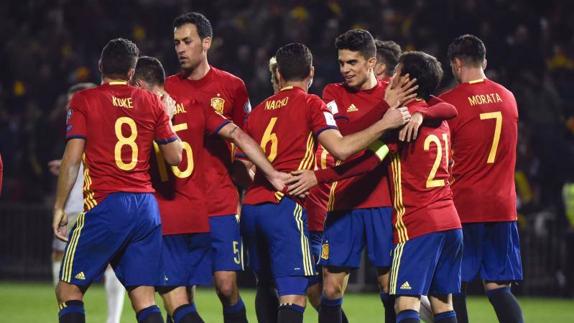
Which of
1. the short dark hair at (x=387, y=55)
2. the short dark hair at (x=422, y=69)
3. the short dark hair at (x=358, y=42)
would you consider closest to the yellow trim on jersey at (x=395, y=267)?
the short dark hair at (x=422, y=69)

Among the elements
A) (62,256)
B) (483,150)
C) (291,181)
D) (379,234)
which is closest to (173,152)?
(291,181)

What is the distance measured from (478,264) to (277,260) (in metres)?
1.73

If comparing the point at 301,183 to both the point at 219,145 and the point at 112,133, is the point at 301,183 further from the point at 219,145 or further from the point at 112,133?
the point at 112,133

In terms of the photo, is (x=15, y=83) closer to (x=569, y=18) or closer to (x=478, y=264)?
(x=569, y=18)


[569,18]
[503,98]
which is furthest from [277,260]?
[569,18]

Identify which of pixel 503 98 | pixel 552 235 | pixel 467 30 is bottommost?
pixel 552 235

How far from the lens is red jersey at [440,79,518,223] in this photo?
8.47 meters

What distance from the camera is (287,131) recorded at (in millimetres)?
7770

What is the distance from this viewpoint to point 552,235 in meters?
14.9

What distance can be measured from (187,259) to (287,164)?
1.02 meters

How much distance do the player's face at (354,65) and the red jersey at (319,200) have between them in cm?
88

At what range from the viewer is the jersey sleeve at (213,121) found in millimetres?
7973

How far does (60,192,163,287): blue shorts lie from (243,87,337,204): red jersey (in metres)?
0.87

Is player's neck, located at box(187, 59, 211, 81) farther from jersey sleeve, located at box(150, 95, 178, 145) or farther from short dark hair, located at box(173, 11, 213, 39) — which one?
jersey sleeve, located at box(150, 95, 178, 145)
